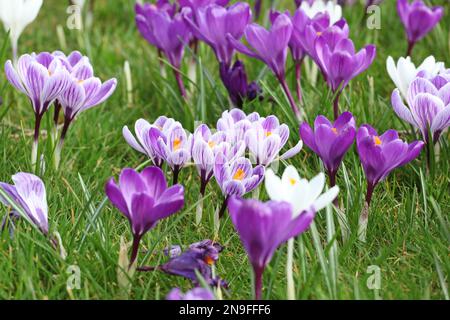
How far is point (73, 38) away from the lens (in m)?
4.04

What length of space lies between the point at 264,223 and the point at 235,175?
499mm

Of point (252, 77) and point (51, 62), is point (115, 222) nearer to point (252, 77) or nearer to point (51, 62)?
point (51, 62)

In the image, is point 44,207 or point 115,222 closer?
point 44,207

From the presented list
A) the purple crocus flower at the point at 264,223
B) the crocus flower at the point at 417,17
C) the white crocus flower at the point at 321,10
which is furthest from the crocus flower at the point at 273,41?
the purple crocus flower at the point at 264,223

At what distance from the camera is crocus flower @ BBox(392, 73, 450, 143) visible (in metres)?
2.31

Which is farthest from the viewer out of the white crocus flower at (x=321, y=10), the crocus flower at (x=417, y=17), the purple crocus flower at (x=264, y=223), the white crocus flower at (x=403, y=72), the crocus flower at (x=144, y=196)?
the crocus flower at (x=417, y=17)

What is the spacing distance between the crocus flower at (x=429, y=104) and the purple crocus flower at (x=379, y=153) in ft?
0.67

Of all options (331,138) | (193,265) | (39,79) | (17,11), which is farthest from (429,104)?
(17,11)

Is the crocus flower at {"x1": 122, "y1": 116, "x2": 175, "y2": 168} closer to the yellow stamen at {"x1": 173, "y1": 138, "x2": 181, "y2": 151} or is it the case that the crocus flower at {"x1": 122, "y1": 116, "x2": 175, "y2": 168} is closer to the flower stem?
the yellow stamen at {"x1": 173, "y1": 138, "x2": 181, "y2": 151}

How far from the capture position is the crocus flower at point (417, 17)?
3.23 metres

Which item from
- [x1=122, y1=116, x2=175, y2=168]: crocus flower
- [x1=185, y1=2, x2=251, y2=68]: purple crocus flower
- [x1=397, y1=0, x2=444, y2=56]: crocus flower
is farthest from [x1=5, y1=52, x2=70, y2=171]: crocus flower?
[x1=397, y1=0, x2=444, y2=56]: crocus flower

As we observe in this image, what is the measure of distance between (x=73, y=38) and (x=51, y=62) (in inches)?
65.4

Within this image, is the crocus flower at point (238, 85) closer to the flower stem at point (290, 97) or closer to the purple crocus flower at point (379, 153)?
the flower stem at point (290, 97)

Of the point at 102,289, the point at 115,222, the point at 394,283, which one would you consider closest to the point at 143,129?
the point at 115,222
